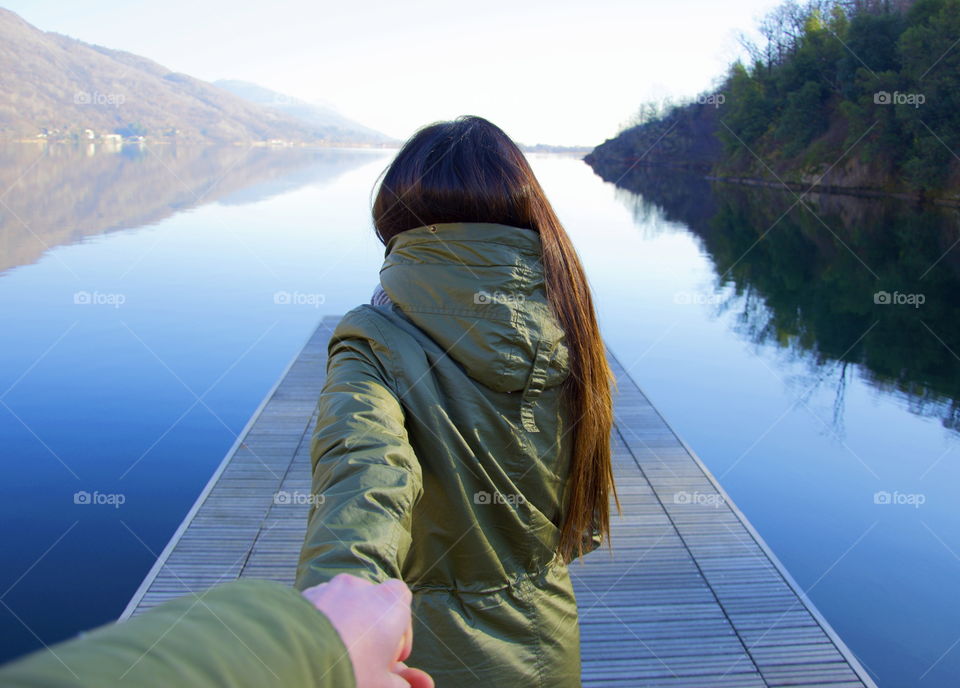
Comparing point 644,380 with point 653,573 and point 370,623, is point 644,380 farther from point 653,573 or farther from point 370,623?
point 370,623

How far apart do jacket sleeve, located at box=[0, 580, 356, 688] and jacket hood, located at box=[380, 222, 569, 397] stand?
74cm

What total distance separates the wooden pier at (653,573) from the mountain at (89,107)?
112 m

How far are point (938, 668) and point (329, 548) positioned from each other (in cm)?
496

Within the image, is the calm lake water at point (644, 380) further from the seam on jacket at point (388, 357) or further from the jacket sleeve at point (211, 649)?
the jacket sleeve at point (211, 649)

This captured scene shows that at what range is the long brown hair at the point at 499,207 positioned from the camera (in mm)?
1305

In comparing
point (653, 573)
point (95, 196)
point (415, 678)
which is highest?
point (415, 678)

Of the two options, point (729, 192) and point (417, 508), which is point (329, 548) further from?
point (729, 192)

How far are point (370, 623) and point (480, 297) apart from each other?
2.37 ft

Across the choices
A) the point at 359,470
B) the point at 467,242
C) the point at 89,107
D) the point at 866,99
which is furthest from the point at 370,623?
the point at 89,107

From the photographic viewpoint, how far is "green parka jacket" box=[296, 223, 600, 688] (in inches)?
47.6

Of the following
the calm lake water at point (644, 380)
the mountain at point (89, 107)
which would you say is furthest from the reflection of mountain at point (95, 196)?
the mountain at point (89, 107)

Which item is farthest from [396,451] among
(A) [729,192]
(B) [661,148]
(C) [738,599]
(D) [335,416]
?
(B) [661,148]

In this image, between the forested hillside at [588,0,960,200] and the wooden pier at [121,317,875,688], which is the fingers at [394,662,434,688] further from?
the forested hillside at [588,0,960,200]

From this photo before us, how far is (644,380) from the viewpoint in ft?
32.0
